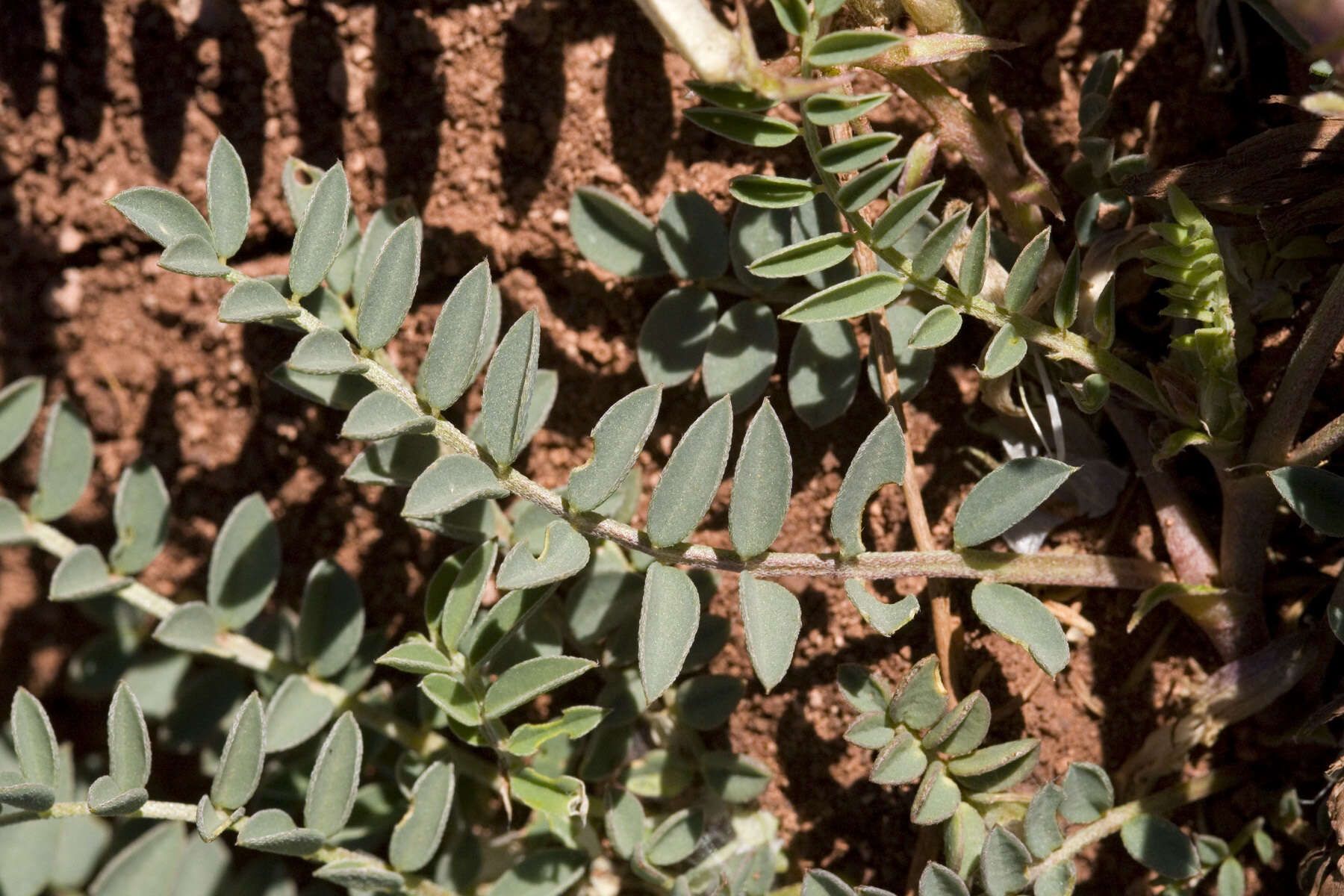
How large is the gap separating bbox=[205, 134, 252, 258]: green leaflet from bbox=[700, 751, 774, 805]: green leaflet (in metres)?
0.96

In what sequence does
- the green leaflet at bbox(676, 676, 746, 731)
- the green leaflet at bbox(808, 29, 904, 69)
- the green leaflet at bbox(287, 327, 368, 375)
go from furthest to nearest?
the green leaflet at bbox(676, 676, 746, 731) → the green leaflet at bbox(287, 327, 368, 375) → the green leaflet at bbox(808, 29, 904, 69)

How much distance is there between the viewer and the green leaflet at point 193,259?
126 cm

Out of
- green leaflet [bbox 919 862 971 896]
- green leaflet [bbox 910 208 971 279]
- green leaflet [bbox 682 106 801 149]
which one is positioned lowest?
green leaflet [bbox 919 862 971 896]

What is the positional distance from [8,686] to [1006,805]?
6.14 ft

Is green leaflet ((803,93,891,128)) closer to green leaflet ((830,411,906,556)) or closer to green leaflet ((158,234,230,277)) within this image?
green leaflet ((830,411,906,556))

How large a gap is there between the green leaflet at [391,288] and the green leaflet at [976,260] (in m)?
0.62

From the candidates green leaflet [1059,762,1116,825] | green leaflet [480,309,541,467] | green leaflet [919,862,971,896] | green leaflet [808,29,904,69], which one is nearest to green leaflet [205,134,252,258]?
green leaflet [480,309,541,467]

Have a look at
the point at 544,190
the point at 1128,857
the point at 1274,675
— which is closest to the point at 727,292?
the point at 544,190

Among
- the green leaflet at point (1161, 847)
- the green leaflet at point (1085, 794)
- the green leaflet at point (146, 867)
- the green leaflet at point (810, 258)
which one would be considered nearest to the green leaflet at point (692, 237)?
the green leaflet at point (810, 258)

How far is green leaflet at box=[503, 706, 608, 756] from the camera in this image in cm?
150

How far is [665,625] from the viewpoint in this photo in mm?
1306

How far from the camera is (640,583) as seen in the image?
1673 mm

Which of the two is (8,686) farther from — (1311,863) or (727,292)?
(1311,863)

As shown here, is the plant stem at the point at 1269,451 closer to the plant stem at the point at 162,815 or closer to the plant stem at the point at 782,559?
the plant stem at the point at 782,559
